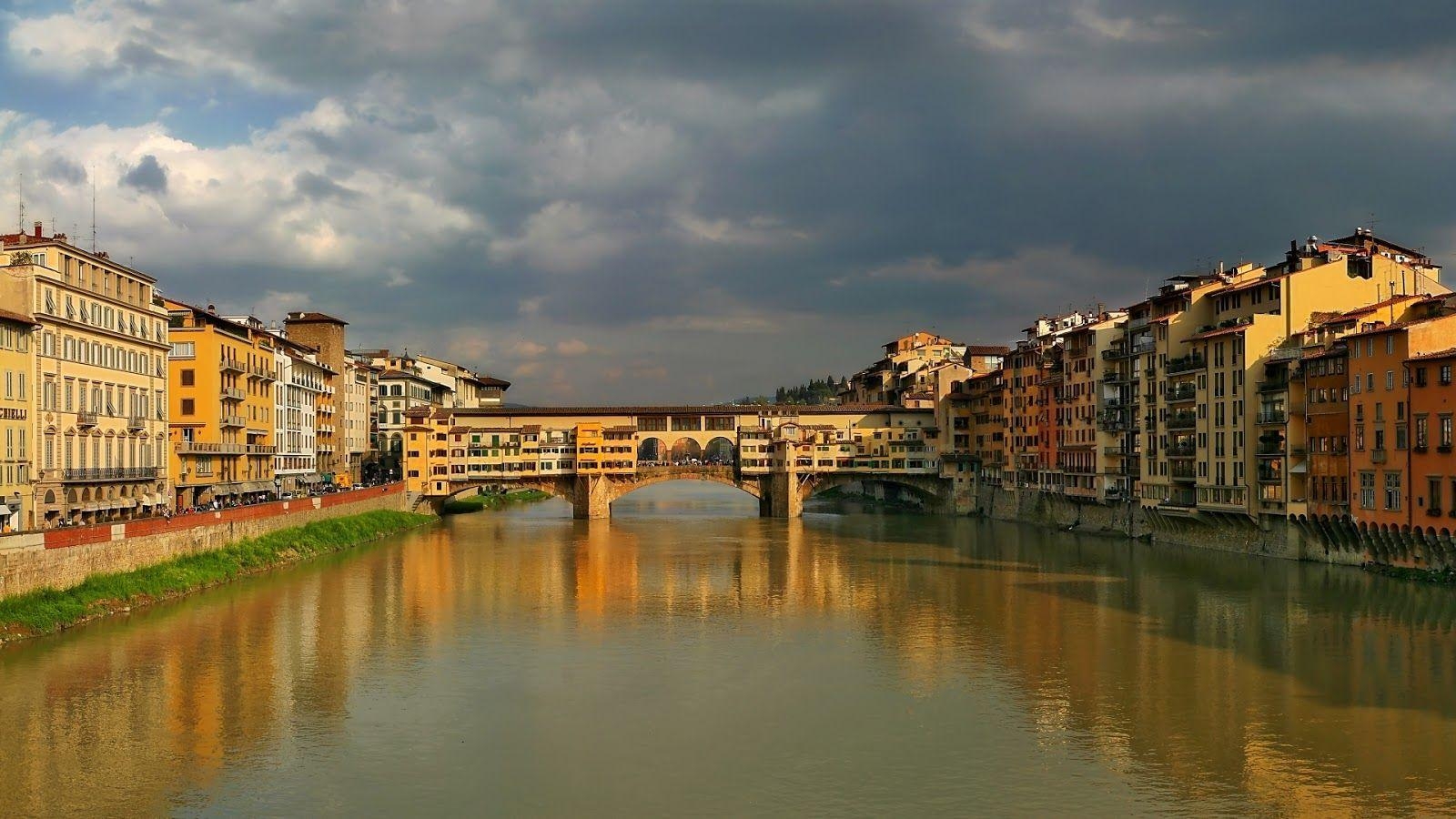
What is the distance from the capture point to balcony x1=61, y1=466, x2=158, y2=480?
42256 mm

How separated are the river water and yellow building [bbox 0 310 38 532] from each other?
578 centimetres

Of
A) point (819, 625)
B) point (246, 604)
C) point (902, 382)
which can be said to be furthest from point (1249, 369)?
point (902, 382)

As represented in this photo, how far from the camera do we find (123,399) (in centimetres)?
4684

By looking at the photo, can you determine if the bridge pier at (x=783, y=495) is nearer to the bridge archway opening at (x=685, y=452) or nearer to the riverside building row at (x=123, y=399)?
the riverside building row at (x=123, y=399)

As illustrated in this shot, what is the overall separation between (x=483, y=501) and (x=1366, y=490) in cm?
6658

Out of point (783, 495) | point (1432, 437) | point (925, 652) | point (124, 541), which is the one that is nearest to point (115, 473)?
point (124, 541)

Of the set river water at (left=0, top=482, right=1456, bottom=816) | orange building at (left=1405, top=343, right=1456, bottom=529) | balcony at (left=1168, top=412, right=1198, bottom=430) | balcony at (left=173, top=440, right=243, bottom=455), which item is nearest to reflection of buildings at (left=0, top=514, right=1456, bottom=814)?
river water at (left=0, top=482, right=1456, bottom=816)

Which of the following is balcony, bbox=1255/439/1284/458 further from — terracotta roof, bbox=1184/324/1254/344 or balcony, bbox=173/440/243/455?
balcony, bbox=173/440/243/455

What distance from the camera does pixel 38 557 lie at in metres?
32.3

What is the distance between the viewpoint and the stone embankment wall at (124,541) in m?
31.6

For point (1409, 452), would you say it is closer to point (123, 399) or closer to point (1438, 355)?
point (1438, 355)

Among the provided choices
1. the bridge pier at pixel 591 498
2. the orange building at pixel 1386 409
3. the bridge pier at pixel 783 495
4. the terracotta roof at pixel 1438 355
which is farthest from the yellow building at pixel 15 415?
the bridge pier at pixel 783 495

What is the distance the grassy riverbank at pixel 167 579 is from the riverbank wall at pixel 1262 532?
35.8m

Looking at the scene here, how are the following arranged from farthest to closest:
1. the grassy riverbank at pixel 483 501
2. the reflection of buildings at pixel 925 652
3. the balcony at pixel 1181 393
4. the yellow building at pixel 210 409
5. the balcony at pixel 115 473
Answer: the grassy riverbank at pixel 483 501 → the yellow building at pixel 210 409 → the balcony at pixel 1181 393 → the balcony at pixel 115 473 → the reflection of buildings at pixel 925 652
